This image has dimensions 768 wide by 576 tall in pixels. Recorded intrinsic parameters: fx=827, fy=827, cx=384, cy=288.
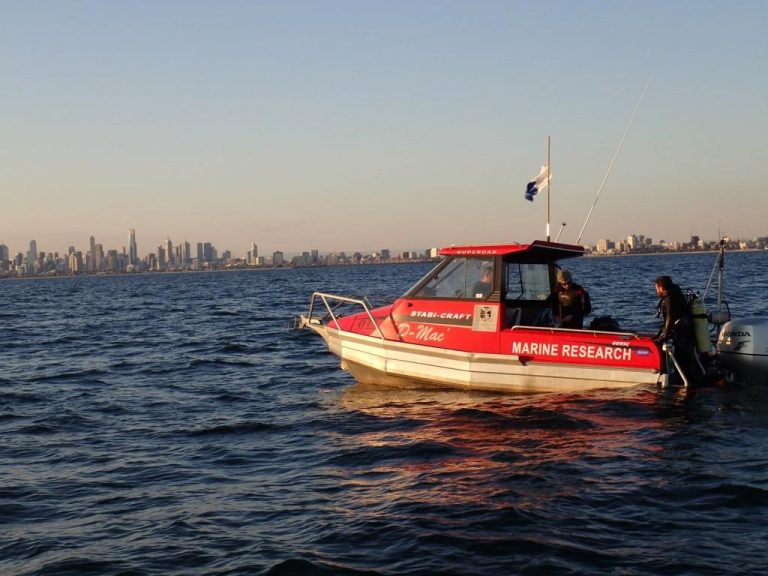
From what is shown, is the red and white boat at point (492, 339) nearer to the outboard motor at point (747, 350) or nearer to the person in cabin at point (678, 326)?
the person in cabin at point (678, 326)

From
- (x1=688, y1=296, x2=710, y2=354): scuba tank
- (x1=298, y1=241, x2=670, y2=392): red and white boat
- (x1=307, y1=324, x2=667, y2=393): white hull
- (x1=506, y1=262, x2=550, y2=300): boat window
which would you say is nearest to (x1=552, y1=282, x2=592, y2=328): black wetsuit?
(x1=298, y1=241, x2=670, y2=392): red and white boat

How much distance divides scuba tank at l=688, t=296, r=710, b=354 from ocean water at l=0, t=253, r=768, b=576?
642 millimetres

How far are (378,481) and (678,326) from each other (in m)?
5.19

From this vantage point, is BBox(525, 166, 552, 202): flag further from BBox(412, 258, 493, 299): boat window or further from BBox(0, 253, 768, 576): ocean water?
BBox(0, 253, 768, 576): ocean water

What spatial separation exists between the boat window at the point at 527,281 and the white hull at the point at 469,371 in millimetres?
1317

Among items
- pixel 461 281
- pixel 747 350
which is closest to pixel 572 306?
pixel 461 281

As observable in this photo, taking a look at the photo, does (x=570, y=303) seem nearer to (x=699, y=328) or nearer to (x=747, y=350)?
(x=699, y=328)

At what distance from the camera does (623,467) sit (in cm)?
817

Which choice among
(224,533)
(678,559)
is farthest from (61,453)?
(678,559)

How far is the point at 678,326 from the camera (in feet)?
36.5

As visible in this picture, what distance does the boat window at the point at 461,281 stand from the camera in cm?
1233

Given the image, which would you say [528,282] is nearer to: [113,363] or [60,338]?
[113,363]

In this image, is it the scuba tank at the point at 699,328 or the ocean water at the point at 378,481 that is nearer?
the ocean water at the point at 378,481

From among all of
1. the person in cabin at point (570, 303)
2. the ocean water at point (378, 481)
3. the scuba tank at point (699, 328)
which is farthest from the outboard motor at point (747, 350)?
the person in cabin at point (570, 303)
